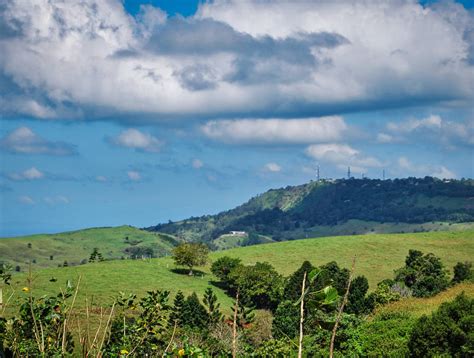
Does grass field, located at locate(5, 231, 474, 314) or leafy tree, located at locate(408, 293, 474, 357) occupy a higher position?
grass field, located at locate(5, 231, 474, 314)

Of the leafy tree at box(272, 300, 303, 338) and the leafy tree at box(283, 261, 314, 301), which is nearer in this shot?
the leafy tree at box(272, 300, 303, 338)

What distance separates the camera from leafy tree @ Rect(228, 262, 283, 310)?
321 feet

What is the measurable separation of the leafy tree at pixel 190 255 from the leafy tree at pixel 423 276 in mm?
38743

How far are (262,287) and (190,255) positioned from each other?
23.6m

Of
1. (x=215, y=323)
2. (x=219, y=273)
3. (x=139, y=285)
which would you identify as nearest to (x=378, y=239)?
(x=219, y=273)

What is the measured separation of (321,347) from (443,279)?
54.3 meters

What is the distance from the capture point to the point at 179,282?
372 ft

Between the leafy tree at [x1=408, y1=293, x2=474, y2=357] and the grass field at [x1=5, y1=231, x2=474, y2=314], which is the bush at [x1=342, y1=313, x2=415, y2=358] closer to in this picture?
the leafy tree at [x1=408, y1=293, x2=474, y2=357]

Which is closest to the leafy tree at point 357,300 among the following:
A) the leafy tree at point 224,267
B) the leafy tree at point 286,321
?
the leafy tree at point 286,321

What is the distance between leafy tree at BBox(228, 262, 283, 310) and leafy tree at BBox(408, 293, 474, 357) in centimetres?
6726

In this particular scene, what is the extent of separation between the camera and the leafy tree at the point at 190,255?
11956 cm

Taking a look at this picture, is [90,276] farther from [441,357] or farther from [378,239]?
[441,357]

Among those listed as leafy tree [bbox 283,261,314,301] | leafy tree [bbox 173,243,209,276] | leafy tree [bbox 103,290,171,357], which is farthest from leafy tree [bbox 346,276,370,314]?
leafy tree [bbox 103,290,171,357]

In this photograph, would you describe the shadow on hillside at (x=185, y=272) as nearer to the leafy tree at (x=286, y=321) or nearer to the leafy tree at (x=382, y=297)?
the leafy tree at (x=382, y=297)
